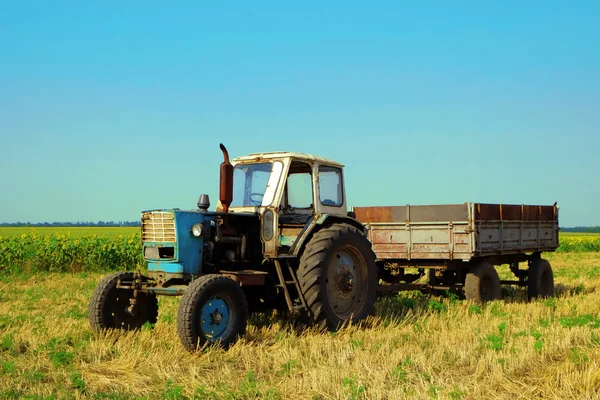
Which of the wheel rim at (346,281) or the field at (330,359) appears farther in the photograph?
the wheel rim at (346,281)

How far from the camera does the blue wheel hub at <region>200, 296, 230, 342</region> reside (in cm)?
748

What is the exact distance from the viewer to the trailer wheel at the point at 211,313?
7.27m

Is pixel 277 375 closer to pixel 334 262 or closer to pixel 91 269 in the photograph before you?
pixel 334 262

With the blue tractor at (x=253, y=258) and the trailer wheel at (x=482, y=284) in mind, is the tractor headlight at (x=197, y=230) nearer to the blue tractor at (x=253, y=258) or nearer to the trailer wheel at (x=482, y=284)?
the blue tractor at (x=253, y=258)

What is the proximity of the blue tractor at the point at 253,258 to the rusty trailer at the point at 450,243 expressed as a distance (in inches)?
81.5

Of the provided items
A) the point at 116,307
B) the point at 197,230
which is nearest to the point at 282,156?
the point at 197,230

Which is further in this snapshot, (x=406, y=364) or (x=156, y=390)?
(x=406, y=364)

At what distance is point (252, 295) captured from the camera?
9.15 m

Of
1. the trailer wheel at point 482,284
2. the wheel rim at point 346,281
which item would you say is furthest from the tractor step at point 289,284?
the trailer wheel at point 482,284

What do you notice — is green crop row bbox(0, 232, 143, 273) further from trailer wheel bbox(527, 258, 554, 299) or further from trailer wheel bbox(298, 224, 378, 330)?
trailer wheel bbox(298, 224, 378, 330)

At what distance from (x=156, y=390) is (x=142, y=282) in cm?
269

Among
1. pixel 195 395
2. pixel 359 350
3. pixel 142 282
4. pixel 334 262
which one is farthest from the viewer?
pixel 334 262

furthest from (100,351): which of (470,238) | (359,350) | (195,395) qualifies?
(470,238)

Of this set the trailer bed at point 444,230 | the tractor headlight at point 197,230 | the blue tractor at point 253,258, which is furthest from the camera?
the trailer bed at point 444,230
